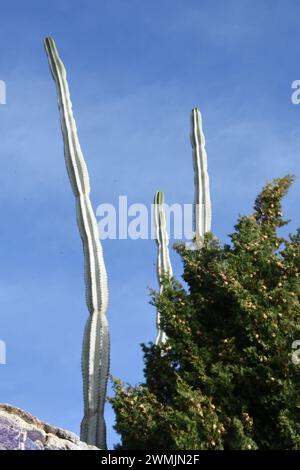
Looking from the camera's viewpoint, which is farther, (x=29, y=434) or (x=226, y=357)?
(x=226, y=357)

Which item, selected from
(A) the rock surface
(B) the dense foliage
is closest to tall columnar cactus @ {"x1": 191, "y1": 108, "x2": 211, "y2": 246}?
(B) the dense foliage

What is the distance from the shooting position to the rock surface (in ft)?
35.3

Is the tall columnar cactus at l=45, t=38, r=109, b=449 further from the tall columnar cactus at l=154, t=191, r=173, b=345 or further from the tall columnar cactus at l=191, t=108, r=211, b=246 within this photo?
the tall columnar cactus at l=154, t=191, r=173, b=345

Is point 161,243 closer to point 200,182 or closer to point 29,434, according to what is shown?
point 200,182

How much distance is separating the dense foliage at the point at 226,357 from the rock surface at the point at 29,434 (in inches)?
53.5

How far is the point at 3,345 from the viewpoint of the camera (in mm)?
12672

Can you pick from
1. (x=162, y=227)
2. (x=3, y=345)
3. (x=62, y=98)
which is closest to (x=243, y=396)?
(x=3, y=345)

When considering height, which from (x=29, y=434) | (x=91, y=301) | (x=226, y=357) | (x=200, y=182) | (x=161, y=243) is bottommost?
(x=29, y=434)

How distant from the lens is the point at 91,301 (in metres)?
13.5

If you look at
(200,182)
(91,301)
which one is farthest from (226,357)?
(200,182)

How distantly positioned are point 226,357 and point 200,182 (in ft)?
13.0

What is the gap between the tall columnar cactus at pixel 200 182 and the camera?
1509cm
